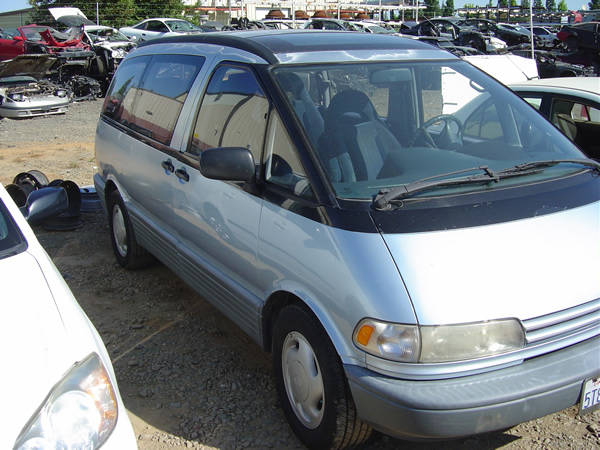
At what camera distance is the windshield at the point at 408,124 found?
2.91m

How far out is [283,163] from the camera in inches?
119

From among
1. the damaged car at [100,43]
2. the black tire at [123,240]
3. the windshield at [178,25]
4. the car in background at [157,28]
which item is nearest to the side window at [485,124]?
the black tire at [123,240]

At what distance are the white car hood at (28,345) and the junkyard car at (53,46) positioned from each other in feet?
53.8

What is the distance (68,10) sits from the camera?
2108cm

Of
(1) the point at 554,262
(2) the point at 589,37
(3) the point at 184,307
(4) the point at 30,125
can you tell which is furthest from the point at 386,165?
(2) the point at 589,37

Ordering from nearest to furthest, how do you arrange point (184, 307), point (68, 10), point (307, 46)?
point (307, 46), point (184, 307), point (68, 10)

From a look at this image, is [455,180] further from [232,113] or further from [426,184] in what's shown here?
[232,113]

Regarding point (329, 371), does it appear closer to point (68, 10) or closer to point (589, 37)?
point (589, 37)

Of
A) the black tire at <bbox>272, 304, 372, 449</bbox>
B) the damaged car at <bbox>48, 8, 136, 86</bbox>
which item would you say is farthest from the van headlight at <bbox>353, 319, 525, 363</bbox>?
the damaged car at <bbox>48, 8, 136, 86</bbox>

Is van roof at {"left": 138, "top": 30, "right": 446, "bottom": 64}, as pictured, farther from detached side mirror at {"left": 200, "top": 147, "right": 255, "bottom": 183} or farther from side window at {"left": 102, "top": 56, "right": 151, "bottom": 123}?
side window at {"left": 102, "top": 56, "right": 151, "bottom": 123}

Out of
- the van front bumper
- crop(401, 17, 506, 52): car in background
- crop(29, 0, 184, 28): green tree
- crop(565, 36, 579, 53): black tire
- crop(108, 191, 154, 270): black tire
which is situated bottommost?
crop(108, 191, 154, 270): black tire

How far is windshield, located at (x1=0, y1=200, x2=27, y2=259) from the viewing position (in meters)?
2.34

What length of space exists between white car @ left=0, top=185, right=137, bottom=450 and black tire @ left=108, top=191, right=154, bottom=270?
272 cm

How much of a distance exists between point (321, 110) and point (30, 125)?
41.9 ft
